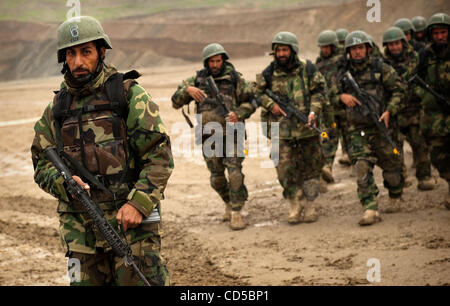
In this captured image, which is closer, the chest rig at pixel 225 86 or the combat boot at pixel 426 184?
the chest rig at pixel 225 86

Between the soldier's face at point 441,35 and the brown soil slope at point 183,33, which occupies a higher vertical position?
the brown soil slope at point 183,33

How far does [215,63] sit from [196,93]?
432 mm

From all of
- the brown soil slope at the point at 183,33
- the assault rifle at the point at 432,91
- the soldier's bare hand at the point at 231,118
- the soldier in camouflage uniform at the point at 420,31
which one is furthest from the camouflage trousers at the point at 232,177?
the brown soil slope at the point at 183,33

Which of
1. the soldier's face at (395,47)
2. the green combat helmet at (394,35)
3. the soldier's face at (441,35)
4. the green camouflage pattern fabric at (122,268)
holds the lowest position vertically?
the green camouflage pattern fabric at (122,268)

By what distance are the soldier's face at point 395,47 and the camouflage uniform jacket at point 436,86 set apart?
1372 millimetres

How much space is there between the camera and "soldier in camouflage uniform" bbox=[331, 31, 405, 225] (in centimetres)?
820

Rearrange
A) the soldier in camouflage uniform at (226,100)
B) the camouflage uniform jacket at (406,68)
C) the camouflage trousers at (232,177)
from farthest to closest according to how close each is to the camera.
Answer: the camouflage uniform jacket at (406,68), the camouflage trousers at (232,177), the soldier in camouflage uniform at (226,100)

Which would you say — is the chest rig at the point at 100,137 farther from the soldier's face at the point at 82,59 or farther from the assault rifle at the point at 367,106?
the assault rifle at the point at 367,106

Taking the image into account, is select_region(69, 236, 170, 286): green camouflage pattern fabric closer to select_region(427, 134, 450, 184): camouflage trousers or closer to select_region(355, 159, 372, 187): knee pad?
select_region(355, 159, 372, 187): knee pad

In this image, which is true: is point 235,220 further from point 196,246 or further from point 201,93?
point 201,93

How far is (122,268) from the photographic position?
424 cm

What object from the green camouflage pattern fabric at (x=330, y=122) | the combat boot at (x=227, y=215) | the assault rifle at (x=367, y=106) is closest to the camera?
the assault rifle at (x=367, y=106)

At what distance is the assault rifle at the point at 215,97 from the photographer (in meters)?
8.50

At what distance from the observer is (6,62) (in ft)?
119
